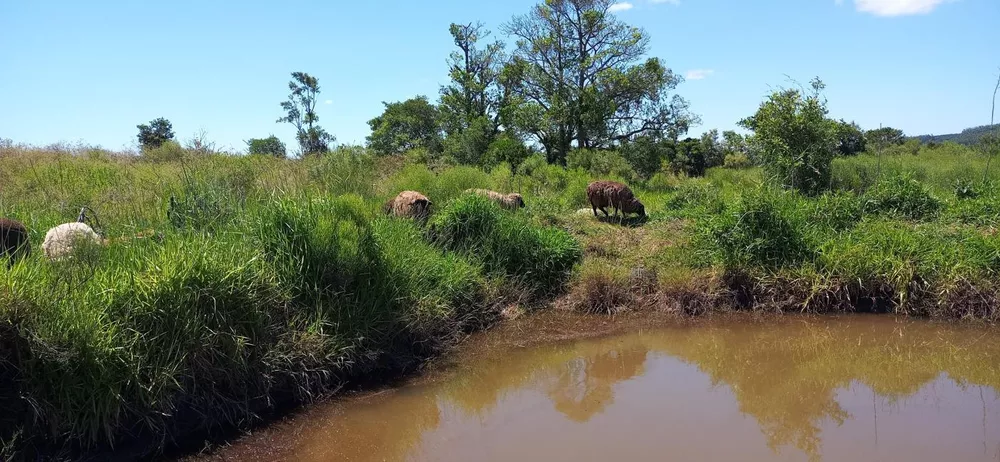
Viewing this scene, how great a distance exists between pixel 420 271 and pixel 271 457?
7.49ft

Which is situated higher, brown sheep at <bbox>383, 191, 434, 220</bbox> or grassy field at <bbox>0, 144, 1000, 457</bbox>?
brown sheep at <bbox>383, 191, 434, 220</bbox>

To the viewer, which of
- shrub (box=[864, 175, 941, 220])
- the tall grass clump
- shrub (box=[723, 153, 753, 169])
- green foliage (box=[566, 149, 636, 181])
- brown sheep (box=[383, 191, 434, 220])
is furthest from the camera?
shrub (box=[723, 153, 753, 169])

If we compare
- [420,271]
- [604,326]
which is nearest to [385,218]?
[420,271]

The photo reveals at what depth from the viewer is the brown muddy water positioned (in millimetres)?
3764

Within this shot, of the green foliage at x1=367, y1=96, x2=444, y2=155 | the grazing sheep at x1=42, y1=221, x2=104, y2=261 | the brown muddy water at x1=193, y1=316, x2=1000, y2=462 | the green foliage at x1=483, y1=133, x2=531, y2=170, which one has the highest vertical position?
the green foliage at x1=367, y1=96, x2=444, y2=155

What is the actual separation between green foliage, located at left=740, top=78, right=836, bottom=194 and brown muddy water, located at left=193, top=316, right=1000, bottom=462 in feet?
13.0

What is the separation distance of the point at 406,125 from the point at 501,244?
21.0 meters

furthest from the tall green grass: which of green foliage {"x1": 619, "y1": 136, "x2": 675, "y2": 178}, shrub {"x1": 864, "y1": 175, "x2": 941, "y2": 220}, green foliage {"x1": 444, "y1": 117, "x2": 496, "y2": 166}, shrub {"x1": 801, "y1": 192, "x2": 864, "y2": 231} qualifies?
green foliage {"x1": 444, "y1": 117, "x2": 496, "y2": 166}

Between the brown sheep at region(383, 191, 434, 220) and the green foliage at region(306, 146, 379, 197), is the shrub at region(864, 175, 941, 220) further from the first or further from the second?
the green foliage at region(306, 146, 379, 197)

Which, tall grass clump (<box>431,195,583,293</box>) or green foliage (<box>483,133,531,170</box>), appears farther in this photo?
green foliage (<box>483,133,531,170</box>)

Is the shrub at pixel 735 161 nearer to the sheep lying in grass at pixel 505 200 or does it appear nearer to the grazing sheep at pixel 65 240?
the sheep lying in grass at pixel 505 200

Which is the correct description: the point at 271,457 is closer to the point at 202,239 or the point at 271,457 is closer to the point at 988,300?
the point at 202,239

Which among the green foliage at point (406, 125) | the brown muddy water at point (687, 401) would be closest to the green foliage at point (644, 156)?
the brown muddy water at point (687, 401)

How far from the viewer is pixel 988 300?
616 cm
